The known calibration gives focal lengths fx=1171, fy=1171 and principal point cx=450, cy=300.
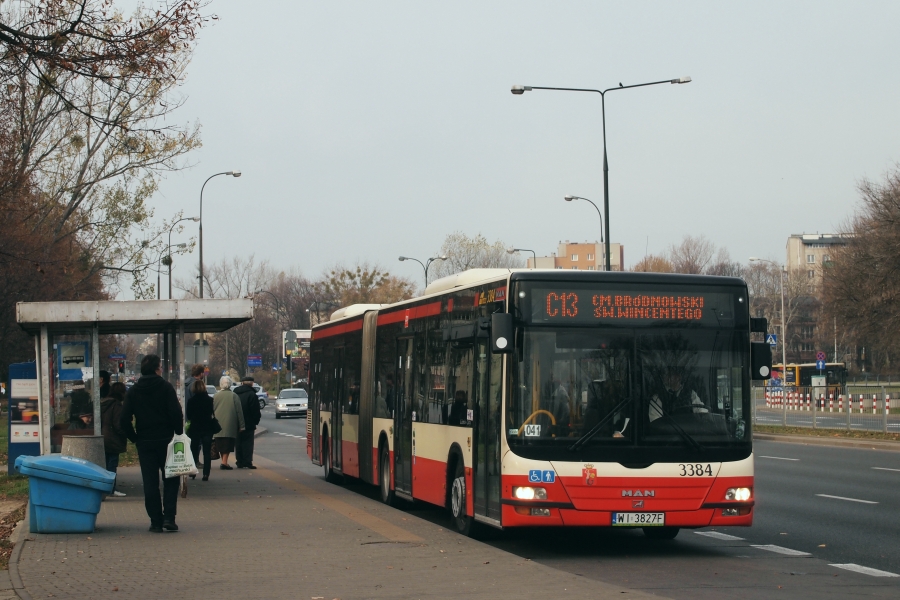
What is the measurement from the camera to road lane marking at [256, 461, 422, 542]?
1188 centimetres

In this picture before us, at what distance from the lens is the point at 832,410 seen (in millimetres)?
36750

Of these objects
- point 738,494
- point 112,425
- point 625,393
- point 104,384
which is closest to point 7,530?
point 112,425

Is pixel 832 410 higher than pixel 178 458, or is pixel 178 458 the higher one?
pixel 178 458

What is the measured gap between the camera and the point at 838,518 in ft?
47.4

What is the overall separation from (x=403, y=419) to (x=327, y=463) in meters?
6.15

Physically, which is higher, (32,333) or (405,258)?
(405,258)

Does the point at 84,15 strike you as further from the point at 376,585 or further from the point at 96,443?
the point at 376,585

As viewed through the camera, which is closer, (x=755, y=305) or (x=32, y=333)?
(x=32, y=333)

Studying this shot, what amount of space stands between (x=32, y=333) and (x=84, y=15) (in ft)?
22.0

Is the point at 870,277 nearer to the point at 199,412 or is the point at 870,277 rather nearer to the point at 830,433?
the point at 830,433

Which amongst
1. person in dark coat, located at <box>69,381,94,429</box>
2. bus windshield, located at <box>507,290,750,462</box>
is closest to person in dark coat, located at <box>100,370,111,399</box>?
person in dark coat, located at <box>69,381,94,429</box>

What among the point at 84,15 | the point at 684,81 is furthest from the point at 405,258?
the point at 84,15

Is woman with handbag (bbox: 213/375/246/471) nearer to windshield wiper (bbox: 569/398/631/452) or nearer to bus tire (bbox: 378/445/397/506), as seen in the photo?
bus tire (bbox: 378/445/397/506)

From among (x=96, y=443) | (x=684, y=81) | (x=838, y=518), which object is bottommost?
(x=838, y=518)
